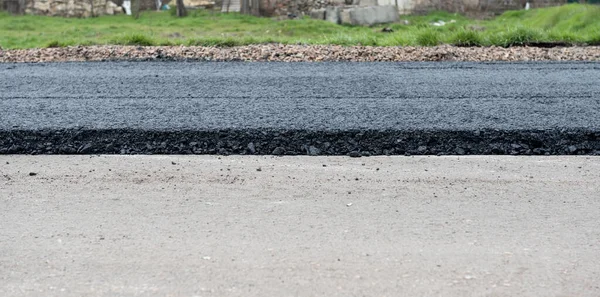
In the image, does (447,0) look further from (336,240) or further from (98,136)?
(336,240)

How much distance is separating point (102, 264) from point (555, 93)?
437cm

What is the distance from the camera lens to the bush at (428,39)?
10.0 meters

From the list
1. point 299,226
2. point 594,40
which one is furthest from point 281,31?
point 299,226

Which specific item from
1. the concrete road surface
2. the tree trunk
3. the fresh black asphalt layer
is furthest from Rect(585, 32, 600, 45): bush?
the tree trunk

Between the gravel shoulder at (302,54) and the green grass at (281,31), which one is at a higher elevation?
the green grass at (281,31)

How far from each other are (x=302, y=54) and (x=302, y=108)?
293cm

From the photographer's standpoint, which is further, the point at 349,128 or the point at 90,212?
the point at 349,128

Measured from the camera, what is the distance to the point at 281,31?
16109 mm

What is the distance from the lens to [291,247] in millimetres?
3322

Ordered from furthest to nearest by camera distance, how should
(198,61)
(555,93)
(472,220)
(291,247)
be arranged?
(198,61)
(555,93)
(472,220)
(291,247)

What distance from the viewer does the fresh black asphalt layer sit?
5000 millimetres

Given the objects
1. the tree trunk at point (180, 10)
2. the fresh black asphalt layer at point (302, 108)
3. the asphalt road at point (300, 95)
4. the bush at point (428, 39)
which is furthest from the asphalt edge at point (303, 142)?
the tree trunk at point (180, 10)

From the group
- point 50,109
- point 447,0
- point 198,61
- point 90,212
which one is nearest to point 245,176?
point 90,212

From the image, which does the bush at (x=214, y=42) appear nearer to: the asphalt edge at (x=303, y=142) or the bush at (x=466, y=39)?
the bush at (x=466, y=39)
